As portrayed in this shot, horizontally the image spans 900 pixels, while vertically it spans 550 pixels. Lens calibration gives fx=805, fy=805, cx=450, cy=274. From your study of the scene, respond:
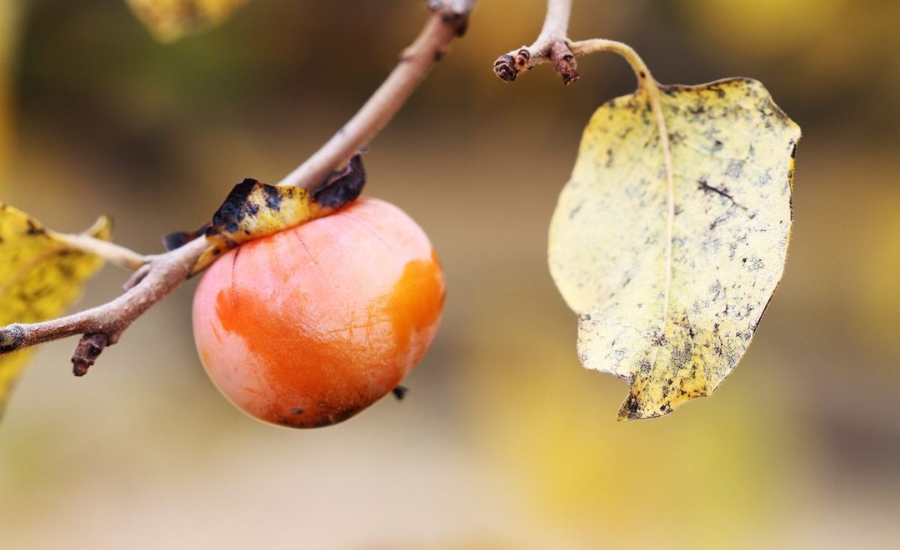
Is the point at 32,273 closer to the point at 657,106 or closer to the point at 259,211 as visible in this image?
the point at 259,211

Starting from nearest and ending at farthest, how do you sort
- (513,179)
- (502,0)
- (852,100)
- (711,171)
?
(711,171)
(502,0)
(852,100)
(513,179)

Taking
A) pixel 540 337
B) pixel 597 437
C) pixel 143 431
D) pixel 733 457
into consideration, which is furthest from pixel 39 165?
pixel 733 457

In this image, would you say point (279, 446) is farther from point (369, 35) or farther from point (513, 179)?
point (369, 35)

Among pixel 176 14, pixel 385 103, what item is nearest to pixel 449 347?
pixel 176 14

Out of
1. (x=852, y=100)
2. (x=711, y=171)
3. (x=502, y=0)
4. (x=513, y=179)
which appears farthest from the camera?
(x=513, y=179)

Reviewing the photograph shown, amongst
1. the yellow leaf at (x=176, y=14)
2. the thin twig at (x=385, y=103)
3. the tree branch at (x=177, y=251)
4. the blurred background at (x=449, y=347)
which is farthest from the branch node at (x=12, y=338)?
the blurred background at (x=449, y=347)
